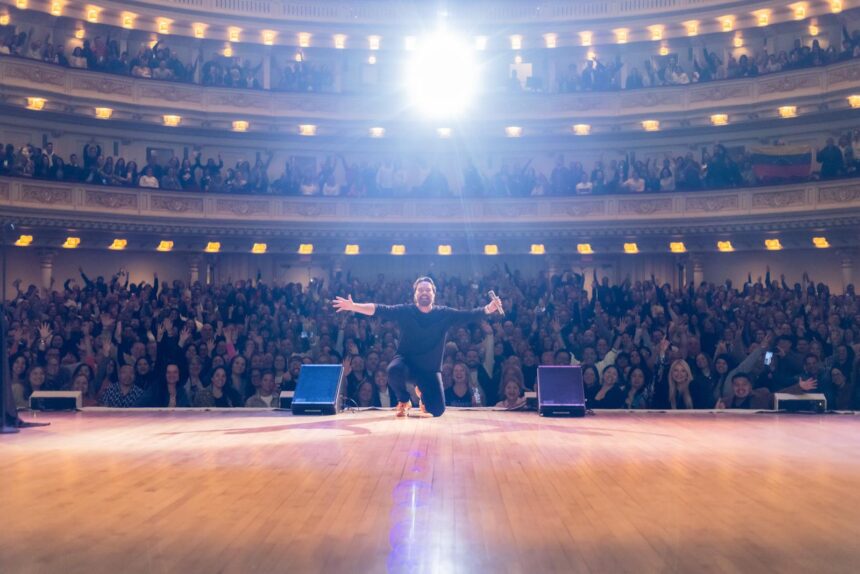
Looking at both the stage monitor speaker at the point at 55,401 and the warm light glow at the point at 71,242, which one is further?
the warm light glow at the point at 71,242

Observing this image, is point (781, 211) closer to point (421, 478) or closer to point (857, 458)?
point (857, 458)

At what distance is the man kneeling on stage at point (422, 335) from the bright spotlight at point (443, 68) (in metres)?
18.2

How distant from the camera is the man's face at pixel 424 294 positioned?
1243 cm

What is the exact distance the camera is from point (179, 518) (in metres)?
6.50

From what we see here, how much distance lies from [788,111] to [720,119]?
6.43 feet

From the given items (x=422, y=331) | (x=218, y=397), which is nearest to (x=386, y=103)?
(x=218, y=397)

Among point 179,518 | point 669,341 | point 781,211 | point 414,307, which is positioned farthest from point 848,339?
point 179,518

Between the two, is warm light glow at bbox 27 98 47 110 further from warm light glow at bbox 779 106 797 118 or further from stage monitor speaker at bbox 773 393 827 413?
warm light glow at bbox 779 106 797 118

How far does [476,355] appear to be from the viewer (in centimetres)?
1464

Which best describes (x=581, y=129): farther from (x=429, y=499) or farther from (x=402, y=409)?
(x=429, y=499)

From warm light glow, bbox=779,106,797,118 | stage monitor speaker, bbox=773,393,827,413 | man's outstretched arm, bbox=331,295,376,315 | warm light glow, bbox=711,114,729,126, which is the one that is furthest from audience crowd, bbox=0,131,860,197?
man's outstretched arm, bbox=331,295,376,315

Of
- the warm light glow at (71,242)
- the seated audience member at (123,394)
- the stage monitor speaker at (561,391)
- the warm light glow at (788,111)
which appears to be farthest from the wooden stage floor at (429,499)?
the warm light glow at (788,111)

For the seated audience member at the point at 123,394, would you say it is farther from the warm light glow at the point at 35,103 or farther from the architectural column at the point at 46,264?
the warm light glow at the point at 35,103

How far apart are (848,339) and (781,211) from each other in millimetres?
10254
